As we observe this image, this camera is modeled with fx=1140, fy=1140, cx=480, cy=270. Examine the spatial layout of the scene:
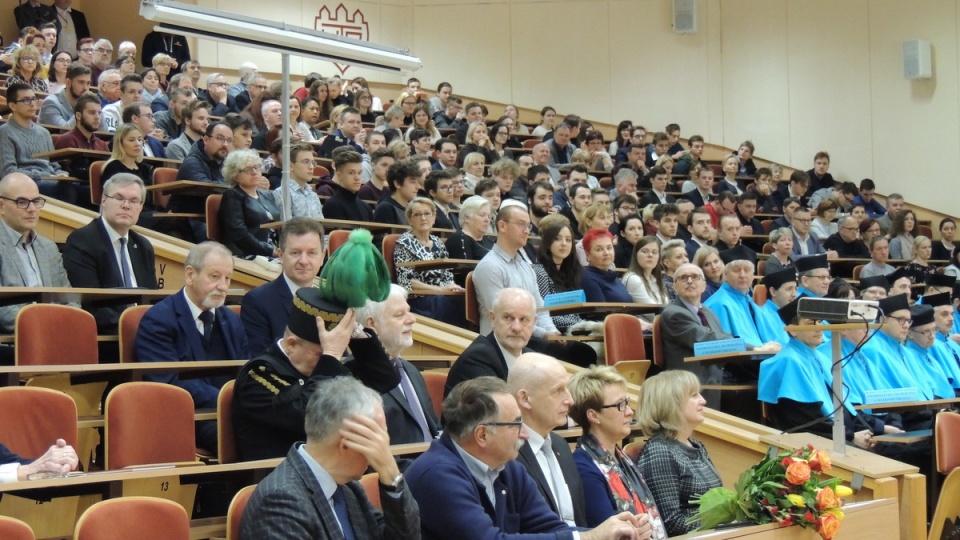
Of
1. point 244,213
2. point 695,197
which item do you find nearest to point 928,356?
point 244,213

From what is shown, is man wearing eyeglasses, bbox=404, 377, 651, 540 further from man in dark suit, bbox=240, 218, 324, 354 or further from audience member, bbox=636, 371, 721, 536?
man in dark suit, bbox=240, 218, 324, 354

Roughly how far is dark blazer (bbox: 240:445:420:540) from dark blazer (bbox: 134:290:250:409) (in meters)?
1.42

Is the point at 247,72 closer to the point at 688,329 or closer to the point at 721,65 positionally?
the point at 721,65

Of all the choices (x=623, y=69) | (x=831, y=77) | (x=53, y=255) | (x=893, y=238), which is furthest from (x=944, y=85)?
(x=53, y=255)

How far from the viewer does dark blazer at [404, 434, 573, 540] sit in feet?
8.86


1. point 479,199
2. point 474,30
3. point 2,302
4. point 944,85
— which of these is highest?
point 474,30

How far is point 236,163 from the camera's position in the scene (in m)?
5.96

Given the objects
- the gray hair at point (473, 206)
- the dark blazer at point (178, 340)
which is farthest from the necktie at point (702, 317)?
the dark blazer at point (178, 340)

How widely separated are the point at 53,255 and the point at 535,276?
2.21 metres

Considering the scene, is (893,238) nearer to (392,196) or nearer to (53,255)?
(392,196)

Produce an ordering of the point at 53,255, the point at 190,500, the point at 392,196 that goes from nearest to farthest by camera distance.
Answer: the point at 190,500 → the point at 53,255 → the point at 392,196

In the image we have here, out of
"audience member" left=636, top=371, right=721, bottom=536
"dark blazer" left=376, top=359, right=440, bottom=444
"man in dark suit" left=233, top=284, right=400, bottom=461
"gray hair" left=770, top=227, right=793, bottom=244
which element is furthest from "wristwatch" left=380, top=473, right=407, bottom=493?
"gray hair" left=770, top=227, right=793, bottom=244

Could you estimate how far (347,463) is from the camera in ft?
8.23

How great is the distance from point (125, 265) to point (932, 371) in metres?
4.09
